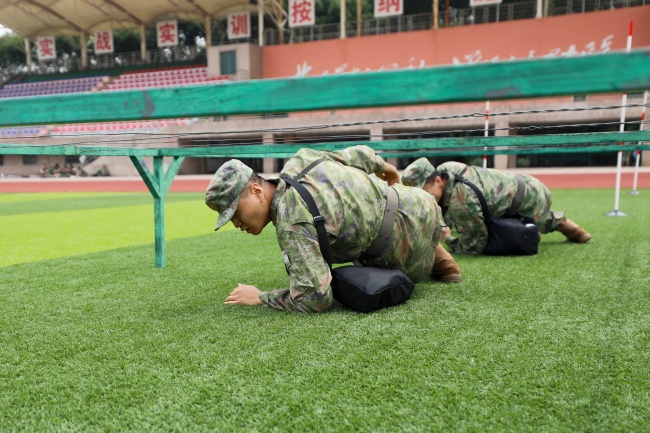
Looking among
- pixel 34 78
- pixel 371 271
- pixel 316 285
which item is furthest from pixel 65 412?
pixel 34 78

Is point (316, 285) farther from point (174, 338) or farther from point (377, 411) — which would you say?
point (377, 411)

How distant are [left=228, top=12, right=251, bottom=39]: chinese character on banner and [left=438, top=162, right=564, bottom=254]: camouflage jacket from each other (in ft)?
85.0

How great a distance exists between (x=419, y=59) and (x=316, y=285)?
2226cm

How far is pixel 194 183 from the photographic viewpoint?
2055 centimetres

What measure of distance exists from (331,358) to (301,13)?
84.6ft

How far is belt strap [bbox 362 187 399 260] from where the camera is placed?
2.63 metres

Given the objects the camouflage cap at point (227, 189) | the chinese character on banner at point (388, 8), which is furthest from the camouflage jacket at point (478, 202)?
the chinese character on banner at point (388, 8)

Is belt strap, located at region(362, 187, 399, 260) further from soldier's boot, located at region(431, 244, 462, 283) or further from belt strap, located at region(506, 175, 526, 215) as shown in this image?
belt strap, located at region(506, 175, 526, 215)

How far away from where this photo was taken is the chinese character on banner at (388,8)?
934 inches

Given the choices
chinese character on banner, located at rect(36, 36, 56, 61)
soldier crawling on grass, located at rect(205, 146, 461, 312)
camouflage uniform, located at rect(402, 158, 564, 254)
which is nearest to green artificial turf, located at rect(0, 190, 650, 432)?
soldier crawling on grass, located at rect(205, 146, 461, 312)

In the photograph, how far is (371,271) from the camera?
2637 millimetres

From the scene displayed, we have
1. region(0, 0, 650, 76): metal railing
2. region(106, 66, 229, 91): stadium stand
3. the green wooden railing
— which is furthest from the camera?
region(106, 66, 229, 91): stadium stand

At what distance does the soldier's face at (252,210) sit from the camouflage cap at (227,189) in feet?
0.15

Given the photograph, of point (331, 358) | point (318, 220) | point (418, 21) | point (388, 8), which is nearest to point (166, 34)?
point (388, 8)
